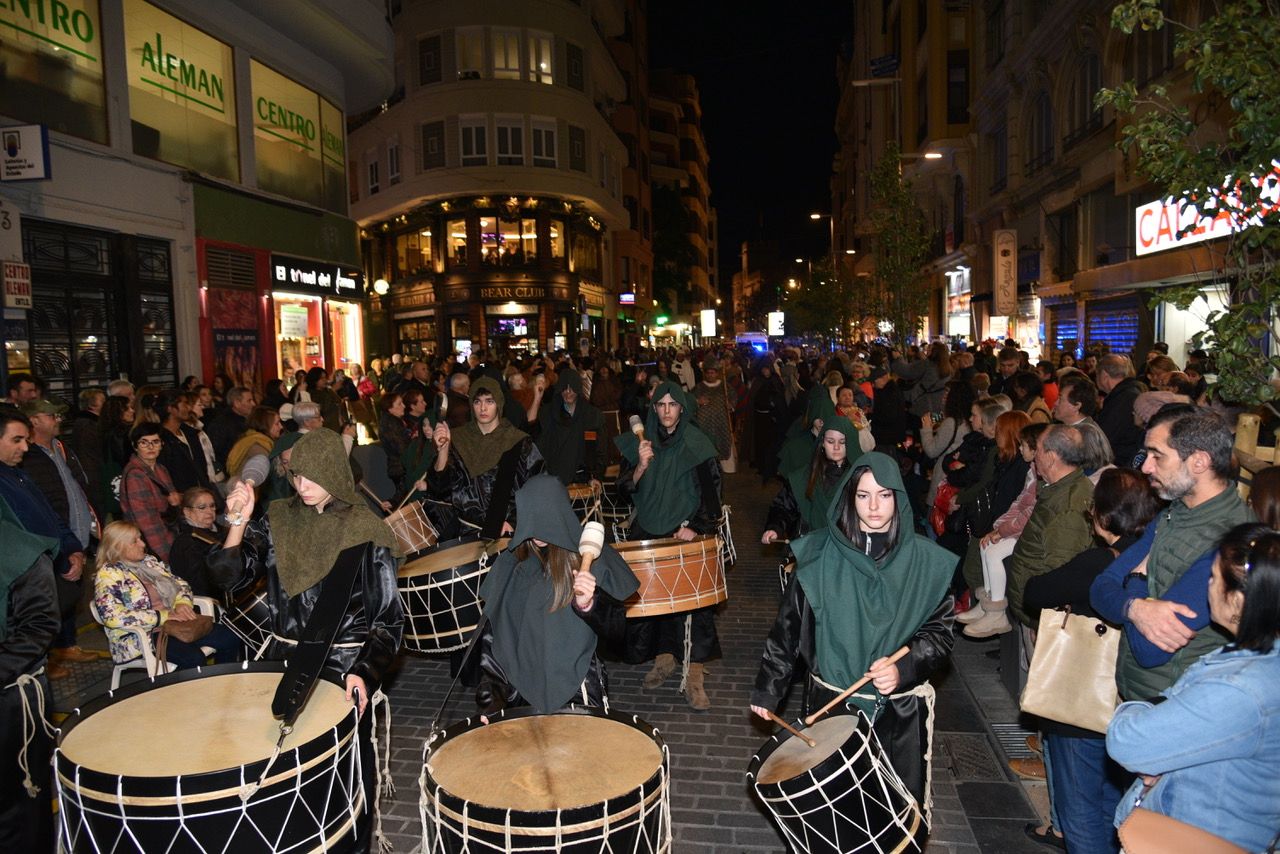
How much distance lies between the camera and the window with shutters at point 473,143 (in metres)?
35.5

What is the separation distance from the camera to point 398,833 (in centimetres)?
486

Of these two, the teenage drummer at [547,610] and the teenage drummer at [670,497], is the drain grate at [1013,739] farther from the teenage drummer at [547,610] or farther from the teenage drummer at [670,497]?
the teenage drummer at [547,610]

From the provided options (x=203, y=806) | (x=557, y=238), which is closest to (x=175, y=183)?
(x=203, y=806)

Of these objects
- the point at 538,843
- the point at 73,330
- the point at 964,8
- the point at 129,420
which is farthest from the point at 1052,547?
the point at 964,8

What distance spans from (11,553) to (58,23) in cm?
1228

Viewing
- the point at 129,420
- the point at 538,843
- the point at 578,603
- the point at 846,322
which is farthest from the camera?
the point at 846,322

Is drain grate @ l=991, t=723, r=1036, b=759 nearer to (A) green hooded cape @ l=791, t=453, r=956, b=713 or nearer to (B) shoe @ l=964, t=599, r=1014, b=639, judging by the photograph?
(B) shoe @ l=964, t=599, r=1014, b=639

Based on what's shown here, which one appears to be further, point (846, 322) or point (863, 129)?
point (863, 129)

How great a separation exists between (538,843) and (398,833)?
2.29m

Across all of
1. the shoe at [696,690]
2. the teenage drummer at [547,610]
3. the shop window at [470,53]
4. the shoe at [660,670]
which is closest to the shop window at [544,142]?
the shop window at [470,53]

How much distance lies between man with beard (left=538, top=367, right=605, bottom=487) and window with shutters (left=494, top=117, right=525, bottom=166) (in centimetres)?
2696

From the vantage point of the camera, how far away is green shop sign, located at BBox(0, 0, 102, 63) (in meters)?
12.0

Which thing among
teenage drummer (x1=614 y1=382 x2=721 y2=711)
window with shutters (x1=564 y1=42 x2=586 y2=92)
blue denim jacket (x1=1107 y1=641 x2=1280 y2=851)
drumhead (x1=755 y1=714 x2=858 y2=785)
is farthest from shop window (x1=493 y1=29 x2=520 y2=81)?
blue denim jacket (x1=1107 y1=641 x2=1280 y2=851)

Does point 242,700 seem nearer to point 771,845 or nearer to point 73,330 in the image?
point 771,845
